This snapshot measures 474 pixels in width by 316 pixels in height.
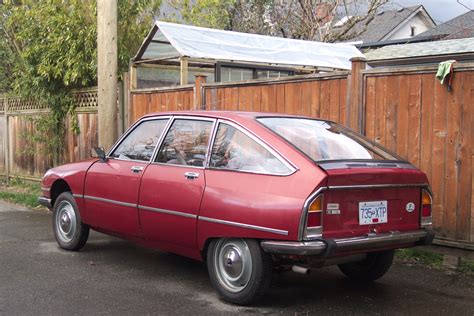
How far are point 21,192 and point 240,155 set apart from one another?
8646 mm

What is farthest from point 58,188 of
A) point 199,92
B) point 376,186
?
point 376,186

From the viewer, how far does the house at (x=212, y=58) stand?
10.7m

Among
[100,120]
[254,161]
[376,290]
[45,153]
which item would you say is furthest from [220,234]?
[45,153]

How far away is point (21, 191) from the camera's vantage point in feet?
40.5

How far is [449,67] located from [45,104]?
8.97 m

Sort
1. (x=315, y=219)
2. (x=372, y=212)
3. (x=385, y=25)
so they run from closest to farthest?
1. (x=315, y=219)
2. (x=372, y=212)
3. (x=385, y=25)

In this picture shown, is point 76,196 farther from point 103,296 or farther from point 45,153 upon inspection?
point 45,153

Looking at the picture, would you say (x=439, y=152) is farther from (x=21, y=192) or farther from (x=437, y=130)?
(x=21, y=192)

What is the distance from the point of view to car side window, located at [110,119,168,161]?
5.81 meters

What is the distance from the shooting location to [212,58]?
10.6 m

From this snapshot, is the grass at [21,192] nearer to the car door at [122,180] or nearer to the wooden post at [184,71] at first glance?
the wooden post at [184,71]

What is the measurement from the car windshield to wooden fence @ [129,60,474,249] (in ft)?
4.10

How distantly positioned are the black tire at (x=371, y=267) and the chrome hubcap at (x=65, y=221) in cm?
311

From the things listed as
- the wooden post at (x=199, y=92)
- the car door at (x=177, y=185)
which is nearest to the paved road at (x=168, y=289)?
the car door at (x=177, y=185)
